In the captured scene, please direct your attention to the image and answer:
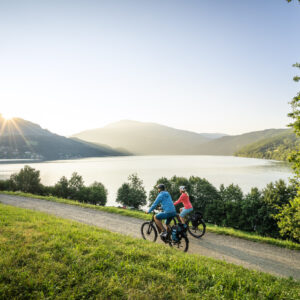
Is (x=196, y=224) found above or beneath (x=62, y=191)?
above

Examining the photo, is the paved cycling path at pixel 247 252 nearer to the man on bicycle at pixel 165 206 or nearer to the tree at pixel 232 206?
the man on bicycle at pixel 165 206

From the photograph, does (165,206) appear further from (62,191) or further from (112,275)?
(62,191)

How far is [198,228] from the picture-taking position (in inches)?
397

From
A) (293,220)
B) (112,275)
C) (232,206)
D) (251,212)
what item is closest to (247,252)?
(293,220)

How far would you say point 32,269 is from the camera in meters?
4.47

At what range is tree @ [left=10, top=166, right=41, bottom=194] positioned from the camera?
179 feet

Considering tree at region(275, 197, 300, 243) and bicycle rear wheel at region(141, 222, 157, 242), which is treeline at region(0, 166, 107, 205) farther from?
tree at region(275, 197, 300, 243)

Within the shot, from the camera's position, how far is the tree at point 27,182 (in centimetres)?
5444

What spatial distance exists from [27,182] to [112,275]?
60.7 m

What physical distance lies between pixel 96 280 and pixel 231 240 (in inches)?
302

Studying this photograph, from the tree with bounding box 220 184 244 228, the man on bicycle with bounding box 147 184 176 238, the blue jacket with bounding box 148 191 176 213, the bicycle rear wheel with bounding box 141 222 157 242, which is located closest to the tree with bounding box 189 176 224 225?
the tree with bounding box 220 184 244 228

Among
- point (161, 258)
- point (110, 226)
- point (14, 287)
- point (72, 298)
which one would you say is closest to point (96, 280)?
point (72, 298)

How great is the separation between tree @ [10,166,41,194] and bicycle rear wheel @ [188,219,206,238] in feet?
186

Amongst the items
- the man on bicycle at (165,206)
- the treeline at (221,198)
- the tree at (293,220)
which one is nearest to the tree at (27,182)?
the treeline at (221,198)
